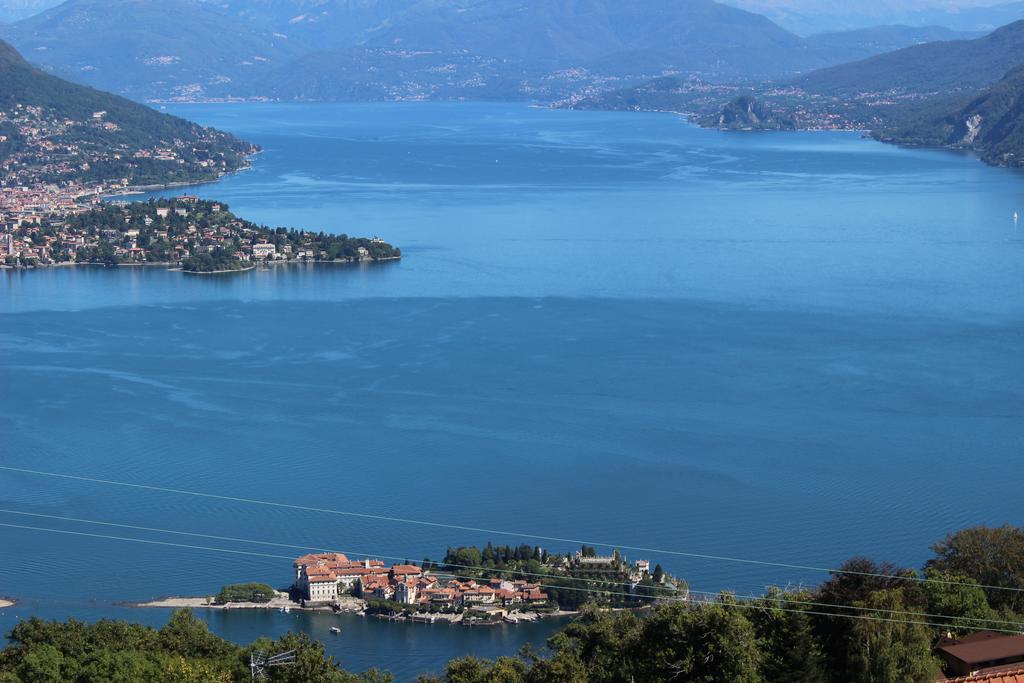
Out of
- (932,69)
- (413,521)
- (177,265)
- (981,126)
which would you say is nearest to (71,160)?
(177,265)

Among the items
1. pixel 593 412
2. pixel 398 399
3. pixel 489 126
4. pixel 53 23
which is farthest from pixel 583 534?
pixel 53 23

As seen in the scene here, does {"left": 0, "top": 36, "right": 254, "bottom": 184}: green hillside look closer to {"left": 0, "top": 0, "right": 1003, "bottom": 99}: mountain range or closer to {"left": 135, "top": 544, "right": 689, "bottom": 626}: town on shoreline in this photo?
{"left": 0, "top": 0, "right": 1003, "bottom": 99}: mountain range

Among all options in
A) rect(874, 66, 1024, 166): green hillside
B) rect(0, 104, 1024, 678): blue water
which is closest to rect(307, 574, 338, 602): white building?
rect(0, 104, 1024, 678): blue water

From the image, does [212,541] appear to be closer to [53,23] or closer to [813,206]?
[813,206]

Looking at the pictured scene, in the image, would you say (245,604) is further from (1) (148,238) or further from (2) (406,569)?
(1) (148,238)

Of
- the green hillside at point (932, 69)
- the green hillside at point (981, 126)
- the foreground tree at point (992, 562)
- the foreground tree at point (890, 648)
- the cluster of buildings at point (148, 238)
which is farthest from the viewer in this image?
the green hillside at point (932, 69)

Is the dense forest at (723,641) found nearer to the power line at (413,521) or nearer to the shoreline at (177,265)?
the power line at (413,521)

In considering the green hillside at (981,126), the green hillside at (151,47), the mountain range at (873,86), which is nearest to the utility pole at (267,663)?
the green hillside at (981,126)
